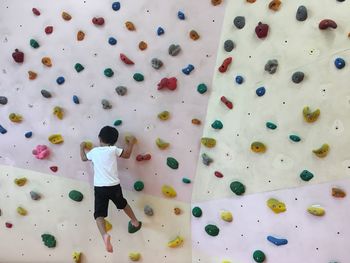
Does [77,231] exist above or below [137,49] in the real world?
below

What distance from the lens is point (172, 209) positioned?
10.3 feet

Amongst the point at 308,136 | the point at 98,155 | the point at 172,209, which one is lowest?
the point at 172,209

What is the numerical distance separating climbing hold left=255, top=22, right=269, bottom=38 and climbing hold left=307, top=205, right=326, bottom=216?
1.07 m

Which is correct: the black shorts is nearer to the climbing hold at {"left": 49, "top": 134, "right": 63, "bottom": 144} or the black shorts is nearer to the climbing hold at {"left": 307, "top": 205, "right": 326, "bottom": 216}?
the climbing hold at {"left": 49, "top": 134, "right": 63, "bottom": 144}

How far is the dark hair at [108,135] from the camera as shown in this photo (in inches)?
121

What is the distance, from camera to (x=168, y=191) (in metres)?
3.12

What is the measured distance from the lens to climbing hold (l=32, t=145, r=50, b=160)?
3.34 metres

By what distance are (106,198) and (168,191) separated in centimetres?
42

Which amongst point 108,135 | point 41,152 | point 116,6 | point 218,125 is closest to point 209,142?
point 218,125

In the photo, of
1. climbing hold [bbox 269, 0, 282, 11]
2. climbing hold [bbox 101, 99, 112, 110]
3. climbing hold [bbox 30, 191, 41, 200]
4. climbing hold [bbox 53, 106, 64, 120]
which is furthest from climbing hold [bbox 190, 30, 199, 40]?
climbing hold [bbox 30, 191, 41, 200]

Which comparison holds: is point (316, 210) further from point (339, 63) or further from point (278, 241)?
point (339, 63)

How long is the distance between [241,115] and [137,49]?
86cm

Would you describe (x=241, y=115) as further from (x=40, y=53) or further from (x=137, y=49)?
(x=40, y=53)

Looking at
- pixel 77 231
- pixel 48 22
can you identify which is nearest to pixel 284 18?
pixel 48 22
